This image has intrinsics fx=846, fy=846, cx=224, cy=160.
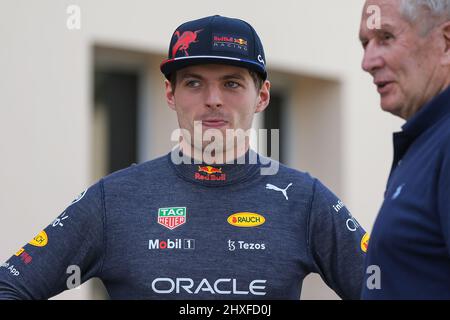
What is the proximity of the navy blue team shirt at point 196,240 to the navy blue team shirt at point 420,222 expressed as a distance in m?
0.60

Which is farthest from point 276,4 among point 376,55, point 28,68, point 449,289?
point 449,289

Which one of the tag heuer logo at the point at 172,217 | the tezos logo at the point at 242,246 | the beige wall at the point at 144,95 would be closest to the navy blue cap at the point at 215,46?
the tag heuer logo at the point at 172,217

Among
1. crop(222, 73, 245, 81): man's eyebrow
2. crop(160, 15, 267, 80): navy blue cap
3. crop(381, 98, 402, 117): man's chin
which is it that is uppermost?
crop(160, 15, 267, 80): navy blue cap

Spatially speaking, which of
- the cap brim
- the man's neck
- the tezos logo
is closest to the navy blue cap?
the cap brim

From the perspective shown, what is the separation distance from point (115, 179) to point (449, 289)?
1246 mm

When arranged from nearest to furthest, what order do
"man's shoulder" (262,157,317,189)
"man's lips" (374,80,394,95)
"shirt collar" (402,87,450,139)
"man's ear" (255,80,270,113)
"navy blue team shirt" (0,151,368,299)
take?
"shirt collar" (402,87,450,139) → "man's lips" (374,80,394,95) → "navy blue team shirt" (0,151,368,299) → "man's shoulder" (262,157,317,189) → "man's ear" (255,80,270,113)

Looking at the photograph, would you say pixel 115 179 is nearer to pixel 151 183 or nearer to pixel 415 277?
pixel 151 183

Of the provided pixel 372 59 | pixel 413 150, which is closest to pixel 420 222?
pixel 413 150

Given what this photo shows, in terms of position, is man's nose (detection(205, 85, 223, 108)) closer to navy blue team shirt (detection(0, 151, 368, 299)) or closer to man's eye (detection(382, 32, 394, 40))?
navy blue team shirt (detection(0, 151, 368, 299))

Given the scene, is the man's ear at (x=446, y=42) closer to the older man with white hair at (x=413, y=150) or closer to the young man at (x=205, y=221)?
the older man with white hair at (x=413, y=150)

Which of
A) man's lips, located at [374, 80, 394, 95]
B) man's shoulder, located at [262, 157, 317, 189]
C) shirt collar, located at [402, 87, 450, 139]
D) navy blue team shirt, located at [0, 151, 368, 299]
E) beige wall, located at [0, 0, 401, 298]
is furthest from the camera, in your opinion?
beige wall, located at [0, 0, 401, 298]

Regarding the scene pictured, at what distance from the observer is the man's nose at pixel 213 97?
107 inches

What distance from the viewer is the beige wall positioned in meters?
5.41

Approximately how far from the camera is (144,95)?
6.45 meters
